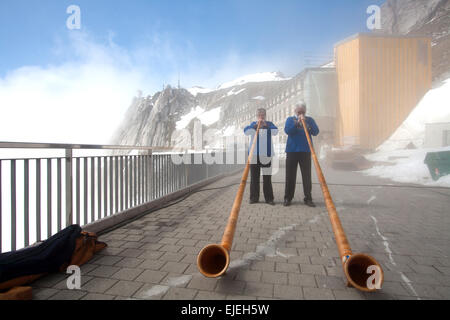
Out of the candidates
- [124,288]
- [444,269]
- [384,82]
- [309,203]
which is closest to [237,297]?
[124,288]

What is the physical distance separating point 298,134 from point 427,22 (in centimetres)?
7686

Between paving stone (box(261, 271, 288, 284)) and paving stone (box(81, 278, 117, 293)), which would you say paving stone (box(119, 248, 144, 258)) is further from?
paving stone (box(261, 271, 288, 284))

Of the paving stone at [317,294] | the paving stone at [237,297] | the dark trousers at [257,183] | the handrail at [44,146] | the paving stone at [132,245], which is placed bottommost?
the paving stone at [237,297]

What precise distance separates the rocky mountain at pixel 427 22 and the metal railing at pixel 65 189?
3798 centimetres

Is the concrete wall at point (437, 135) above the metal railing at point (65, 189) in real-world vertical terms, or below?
above

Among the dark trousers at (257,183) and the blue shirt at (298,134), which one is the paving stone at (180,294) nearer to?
the dark trousers at (257,183)

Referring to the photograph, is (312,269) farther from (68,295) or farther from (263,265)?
(68,295)

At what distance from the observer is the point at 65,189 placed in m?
3.15

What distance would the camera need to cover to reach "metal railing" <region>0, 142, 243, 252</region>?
253 cm

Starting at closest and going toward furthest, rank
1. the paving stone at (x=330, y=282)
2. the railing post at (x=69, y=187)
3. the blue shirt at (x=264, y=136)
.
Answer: the paving stone at (x=330, y=282)
the railing post at (x=69, y=187)
the blue shirt at (x=264, y=136)

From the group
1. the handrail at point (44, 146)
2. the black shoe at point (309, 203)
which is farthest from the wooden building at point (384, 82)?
the handrail at point (44, 146)

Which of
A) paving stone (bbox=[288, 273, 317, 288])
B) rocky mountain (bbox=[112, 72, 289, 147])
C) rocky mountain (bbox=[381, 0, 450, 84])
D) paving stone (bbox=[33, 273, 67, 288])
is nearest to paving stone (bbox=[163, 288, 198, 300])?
paving stone (bbox=[288, 273, 317, 288])

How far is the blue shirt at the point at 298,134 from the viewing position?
483cm
